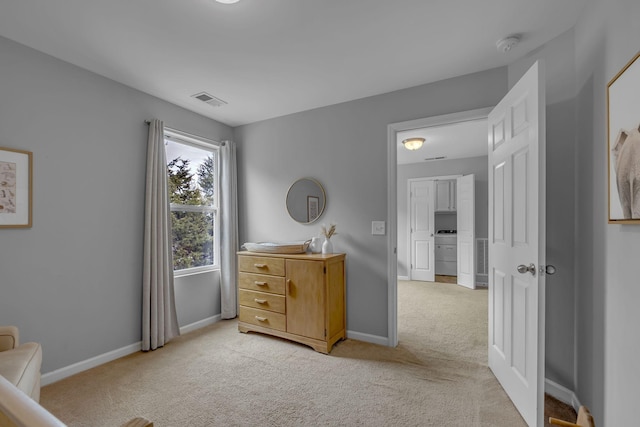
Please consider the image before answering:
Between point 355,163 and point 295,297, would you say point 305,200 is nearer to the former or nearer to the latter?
point 355,163

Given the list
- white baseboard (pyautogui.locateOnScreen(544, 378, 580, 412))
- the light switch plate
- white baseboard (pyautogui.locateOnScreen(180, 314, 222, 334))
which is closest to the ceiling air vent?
the light switch plate

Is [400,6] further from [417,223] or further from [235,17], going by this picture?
[417,223]

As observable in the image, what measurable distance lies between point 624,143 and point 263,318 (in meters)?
2.98

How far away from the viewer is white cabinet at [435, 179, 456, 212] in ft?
21.2

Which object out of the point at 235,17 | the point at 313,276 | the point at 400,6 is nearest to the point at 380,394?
the point at 313,276

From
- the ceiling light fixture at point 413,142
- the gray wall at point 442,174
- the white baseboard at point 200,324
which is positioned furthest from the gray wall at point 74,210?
the gray wall at point 442,174

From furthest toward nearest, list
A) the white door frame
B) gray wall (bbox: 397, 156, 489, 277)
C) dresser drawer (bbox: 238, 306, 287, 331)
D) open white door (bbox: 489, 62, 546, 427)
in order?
gray wall (bbox: 397, 156, 489, 277)
dresser drawer (bbox: 238, 306, 287, 331)
the white door frame
open white door (bbox: 489, 62, 546, 427)

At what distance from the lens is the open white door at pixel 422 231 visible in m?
5.97

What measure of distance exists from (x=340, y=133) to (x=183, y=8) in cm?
182

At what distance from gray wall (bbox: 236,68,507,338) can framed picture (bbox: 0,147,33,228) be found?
2.12m

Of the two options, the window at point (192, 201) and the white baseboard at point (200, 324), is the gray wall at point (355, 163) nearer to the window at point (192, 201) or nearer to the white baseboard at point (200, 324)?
the window at point (192, 201)

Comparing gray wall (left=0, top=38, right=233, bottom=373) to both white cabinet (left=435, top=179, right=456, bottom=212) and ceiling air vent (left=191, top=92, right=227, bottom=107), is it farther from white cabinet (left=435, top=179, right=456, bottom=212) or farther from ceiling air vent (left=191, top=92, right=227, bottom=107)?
white cabinet (left=435, top=179, right=456, bottom=212)

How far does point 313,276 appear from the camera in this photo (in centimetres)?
283

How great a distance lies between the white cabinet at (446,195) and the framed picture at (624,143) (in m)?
5.24
